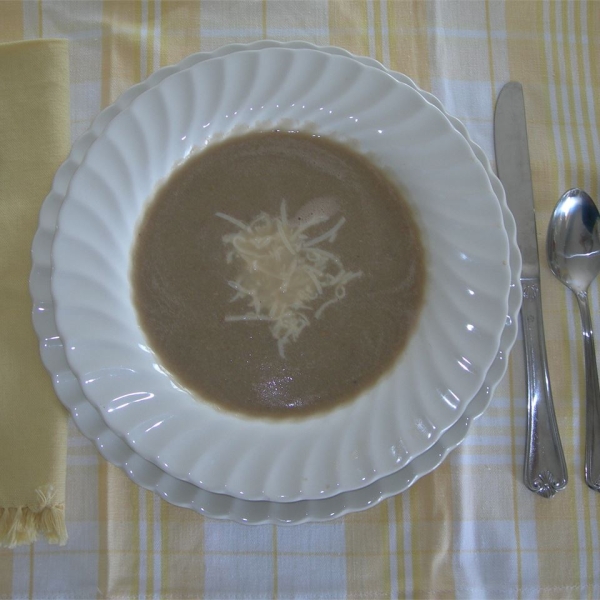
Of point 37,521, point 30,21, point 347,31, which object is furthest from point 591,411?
point 30,21

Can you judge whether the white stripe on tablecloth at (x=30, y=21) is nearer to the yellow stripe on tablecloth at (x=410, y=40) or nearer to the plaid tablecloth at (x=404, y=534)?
the plaid tablecloth at (x=404, y=534)

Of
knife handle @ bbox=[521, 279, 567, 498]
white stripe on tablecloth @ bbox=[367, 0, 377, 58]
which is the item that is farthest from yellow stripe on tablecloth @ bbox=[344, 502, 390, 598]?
white stripe on tablecloth @ bbox=[367, 0, 377, 58]

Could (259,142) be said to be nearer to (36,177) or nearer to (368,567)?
(36,177)

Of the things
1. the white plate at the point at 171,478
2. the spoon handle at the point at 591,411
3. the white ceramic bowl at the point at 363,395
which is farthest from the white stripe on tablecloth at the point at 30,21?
the spoon handle at the point at 591,411

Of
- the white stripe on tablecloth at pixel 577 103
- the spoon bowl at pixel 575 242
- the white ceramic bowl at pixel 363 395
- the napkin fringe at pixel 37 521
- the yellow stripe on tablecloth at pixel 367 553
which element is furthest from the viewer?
the white stripe on tablecloth at pixel 577 103

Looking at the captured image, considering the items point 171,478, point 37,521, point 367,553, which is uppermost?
point 171,478

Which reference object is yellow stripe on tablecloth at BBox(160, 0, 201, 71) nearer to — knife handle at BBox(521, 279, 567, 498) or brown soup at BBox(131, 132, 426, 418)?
brown soup at BBox(131, 132, 426, 418)

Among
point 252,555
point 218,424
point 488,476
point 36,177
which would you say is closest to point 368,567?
point 252,555

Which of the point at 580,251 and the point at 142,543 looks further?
the point at 580,251

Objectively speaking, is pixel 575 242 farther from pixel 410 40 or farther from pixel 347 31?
pixel 347 31
